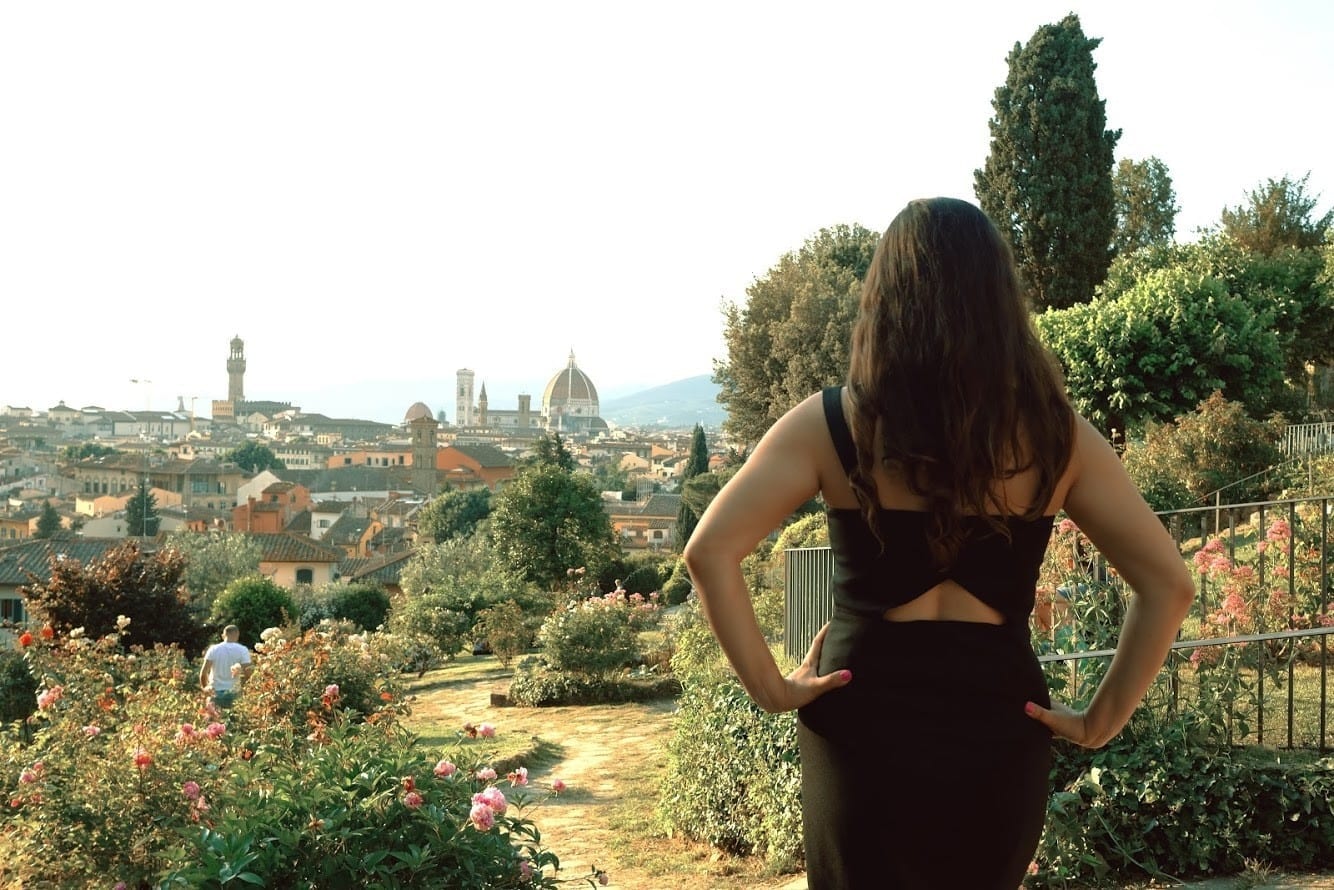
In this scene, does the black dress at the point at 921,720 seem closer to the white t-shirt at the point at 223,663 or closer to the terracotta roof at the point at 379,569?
the white t-shirt at the point at 223,663

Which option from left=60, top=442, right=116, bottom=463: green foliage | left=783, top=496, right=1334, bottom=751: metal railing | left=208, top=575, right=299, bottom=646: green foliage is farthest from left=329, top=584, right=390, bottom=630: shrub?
left=60, top=442, right=116, bottom=463: green foliage

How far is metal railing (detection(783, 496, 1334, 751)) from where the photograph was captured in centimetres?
468

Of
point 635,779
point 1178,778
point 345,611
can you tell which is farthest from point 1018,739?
point 345,611

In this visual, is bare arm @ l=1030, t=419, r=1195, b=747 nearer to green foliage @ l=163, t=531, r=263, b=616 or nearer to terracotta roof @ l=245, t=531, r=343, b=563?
green foliage @ l=163, t=531, r=263, b=616

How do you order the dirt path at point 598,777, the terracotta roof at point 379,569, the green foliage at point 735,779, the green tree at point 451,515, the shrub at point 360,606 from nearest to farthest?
the green foliage at point 735,779, the dirt path at point 598,777, the shrub at point 360,606, the terracotta roof at point 379,569, the green tree at point 451,515

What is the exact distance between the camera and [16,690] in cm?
1500

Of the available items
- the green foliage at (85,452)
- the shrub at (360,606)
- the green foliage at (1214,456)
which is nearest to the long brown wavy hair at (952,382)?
the green foliage at (1214,456)

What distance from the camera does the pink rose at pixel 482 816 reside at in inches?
135

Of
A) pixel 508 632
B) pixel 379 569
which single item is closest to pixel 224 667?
pixel 508 632

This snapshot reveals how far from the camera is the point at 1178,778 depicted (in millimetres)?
4367

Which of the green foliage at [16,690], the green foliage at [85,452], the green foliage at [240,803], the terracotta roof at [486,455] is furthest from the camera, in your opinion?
the green foliage at [85,452]

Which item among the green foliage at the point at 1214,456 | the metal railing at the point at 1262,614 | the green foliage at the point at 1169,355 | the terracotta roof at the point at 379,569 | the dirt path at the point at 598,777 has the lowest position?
the dirt path at the point at 598,777

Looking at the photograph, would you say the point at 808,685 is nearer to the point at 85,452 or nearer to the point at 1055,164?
Answer: the point at 1055,164

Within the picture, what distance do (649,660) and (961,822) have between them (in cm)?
1339
